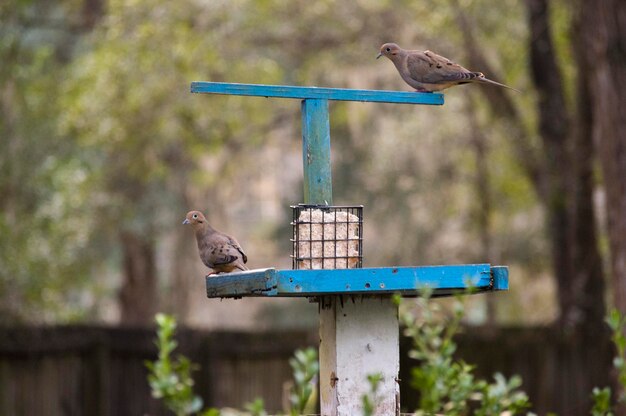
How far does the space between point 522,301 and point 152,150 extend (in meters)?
8.71

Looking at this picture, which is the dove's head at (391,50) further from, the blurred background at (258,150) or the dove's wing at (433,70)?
the blurred background at (258,150)

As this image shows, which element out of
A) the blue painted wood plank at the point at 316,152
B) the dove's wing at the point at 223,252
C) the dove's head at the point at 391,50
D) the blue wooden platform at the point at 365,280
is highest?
the dove's head at the point at 391,50

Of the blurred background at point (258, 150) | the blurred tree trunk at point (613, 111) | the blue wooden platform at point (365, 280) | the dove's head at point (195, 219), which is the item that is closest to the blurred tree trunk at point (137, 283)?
the blurred background at point (258, 150)

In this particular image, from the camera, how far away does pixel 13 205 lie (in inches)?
554

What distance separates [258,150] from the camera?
1673 centimetres

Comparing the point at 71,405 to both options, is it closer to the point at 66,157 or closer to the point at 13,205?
the point at 13,205

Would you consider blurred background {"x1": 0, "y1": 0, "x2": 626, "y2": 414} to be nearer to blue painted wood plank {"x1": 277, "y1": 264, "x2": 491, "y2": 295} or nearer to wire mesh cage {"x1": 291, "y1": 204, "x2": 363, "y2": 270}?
wire mesh cage {"x1": 291, "y1": 204, "x2": 363, "y2": 270}

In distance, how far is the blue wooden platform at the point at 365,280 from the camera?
354cm

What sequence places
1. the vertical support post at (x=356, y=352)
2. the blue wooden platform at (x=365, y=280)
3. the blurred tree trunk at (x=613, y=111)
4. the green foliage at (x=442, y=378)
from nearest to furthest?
the green foliage at (x=442, y=378)
the blue wooden platform at (x=365, y=280)
the vertical support post at (x=356, y=352)
the blurred tree trunk at (x=613, y=111)

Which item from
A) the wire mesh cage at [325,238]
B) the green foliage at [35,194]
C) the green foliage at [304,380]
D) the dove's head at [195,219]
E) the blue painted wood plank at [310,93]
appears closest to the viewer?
the green foliage at [304,380]

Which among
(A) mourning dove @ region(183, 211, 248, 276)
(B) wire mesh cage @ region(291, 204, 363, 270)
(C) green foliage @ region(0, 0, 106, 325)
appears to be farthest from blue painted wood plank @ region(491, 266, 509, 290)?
(C) green foliage @ region(0, 0, 106, 325)

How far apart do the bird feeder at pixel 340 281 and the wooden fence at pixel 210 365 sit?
19.9ft

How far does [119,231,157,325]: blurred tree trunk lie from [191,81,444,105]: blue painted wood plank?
42.7ft

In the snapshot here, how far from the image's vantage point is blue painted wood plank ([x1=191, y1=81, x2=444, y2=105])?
398 centimetres
